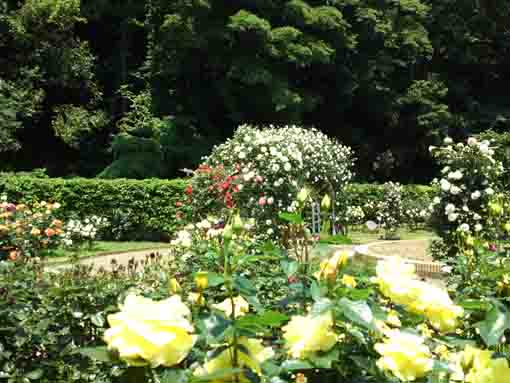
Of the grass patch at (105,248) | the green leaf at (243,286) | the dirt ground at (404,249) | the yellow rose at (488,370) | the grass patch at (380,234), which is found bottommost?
the grass patch at (380,234)

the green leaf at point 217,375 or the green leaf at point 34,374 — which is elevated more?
the green leaf at point 217,375

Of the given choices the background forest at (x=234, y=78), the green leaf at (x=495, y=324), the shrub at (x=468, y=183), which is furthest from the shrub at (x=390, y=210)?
the green leaf at (x=495, y=324)

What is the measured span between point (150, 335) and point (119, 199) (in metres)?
14.4

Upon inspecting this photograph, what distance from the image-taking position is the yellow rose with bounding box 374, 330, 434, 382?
1201 millimetres

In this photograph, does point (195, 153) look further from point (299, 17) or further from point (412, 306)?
point (412, 306)

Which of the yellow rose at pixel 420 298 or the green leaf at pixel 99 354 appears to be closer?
the green leaf at pixel 99 354

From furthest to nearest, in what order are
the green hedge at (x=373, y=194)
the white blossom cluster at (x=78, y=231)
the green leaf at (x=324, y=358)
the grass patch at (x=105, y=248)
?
the green hedge at (x=373, y=194)
the white blossom cluster at (x=78, y=231)
the grass patch at (x=105, y=248)
the green leaf at (x=324, y=358)

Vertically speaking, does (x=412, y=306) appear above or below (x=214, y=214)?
above

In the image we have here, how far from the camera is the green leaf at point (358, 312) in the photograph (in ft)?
3.94

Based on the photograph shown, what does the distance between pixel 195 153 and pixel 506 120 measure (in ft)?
42.3

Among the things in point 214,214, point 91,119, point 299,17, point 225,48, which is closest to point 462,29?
point 299,17

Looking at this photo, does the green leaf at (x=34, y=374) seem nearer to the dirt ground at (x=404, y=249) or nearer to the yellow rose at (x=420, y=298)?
the yellow rose at (x=420, y=298)

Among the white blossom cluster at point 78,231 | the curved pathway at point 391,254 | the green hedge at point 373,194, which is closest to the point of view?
the curved pathway at point 391,254

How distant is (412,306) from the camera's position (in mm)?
1407
